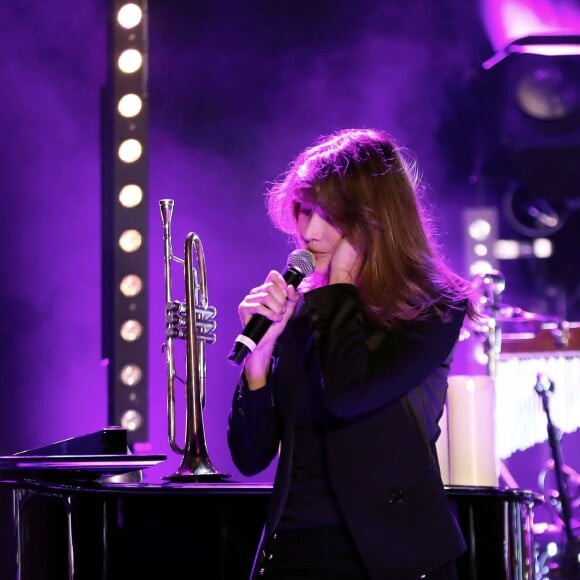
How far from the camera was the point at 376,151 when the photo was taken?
184 centimetres

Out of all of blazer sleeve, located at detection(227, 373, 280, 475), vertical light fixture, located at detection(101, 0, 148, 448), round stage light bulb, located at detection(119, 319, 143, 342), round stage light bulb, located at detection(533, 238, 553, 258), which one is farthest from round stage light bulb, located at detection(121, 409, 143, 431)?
blazer sleeve, located at detection(227, 373, 280, 475)

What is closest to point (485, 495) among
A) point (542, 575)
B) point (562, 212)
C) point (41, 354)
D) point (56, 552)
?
point (56, 552)

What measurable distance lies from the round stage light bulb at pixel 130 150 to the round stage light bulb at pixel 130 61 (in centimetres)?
29

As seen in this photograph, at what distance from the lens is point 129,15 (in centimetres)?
448

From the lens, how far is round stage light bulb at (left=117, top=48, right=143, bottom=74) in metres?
4.47

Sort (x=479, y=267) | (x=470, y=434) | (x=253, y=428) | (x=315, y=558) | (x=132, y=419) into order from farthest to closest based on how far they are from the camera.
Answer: (x=479, y=267) < (x=132, y=419) < (x=470, y=434) < (x=253, y=428) < (x=315, y=558)

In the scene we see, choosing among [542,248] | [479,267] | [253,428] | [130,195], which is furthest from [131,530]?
[542,248]

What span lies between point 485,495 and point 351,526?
488 millimetres

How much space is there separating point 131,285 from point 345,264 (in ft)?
9.00

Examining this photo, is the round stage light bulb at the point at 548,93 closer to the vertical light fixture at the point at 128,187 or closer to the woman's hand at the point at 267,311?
the vertical light fixture at the point at 128,187

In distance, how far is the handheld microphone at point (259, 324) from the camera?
1.67 m

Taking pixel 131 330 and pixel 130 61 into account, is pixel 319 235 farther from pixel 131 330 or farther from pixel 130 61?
pixel 130 61

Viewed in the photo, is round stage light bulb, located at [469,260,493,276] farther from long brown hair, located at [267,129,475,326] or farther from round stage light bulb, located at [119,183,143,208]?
long brown hair, located at [267,129,475,326]

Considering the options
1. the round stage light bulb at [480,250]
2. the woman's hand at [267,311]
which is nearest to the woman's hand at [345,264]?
the woman's hand at [267,311]
